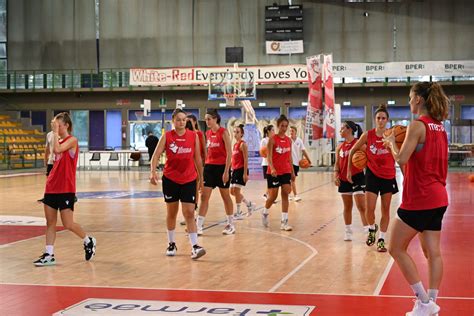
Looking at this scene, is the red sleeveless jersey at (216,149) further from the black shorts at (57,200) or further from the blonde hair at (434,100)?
the blonde hair at (434,100)

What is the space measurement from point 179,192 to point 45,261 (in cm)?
184

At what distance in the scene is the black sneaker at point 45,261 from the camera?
870 cm

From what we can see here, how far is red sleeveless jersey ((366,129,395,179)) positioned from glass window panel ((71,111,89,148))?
34.6 metres

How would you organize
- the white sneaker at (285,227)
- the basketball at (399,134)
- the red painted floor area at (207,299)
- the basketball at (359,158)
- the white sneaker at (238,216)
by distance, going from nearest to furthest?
1. the red painted floor area at (207,299)
2. the basketball at (399,134)
3. the basketball at (359,158)
4. the white sneaker at (285,227)
5. the white sneaker at (238,216)

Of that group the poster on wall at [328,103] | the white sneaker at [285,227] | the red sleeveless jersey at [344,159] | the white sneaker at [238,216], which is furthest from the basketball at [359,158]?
the poster on wall at [328,103]

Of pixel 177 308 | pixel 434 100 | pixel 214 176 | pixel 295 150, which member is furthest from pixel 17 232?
pixel 295 150

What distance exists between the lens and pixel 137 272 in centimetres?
827

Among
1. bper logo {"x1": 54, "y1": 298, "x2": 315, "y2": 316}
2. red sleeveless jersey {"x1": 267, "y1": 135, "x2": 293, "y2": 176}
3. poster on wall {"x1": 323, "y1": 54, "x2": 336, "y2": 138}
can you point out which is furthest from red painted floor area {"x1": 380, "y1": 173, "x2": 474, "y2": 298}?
poster on wall {"x1": 323, "y1": 54, "x2": 336, "y2": 138}

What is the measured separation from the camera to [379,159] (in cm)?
970

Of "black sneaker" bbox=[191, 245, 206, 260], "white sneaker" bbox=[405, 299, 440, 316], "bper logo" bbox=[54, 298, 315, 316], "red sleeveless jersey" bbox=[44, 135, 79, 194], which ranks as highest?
"red sleeveless jersey" bbox=[44, 135, 79, 194]

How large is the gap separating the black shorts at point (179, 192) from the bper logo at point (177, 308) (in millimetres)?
2619

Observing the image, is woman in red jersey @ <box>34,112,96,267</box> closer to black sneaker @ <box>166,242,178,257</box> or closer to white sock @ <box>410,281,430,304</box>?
black sneaker @ <box>166,242,178,257</box>

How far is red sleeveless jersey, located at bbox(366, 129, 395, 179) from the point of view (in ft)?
31.4

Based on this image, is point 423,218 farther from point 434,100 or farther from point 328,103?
point 328,103
